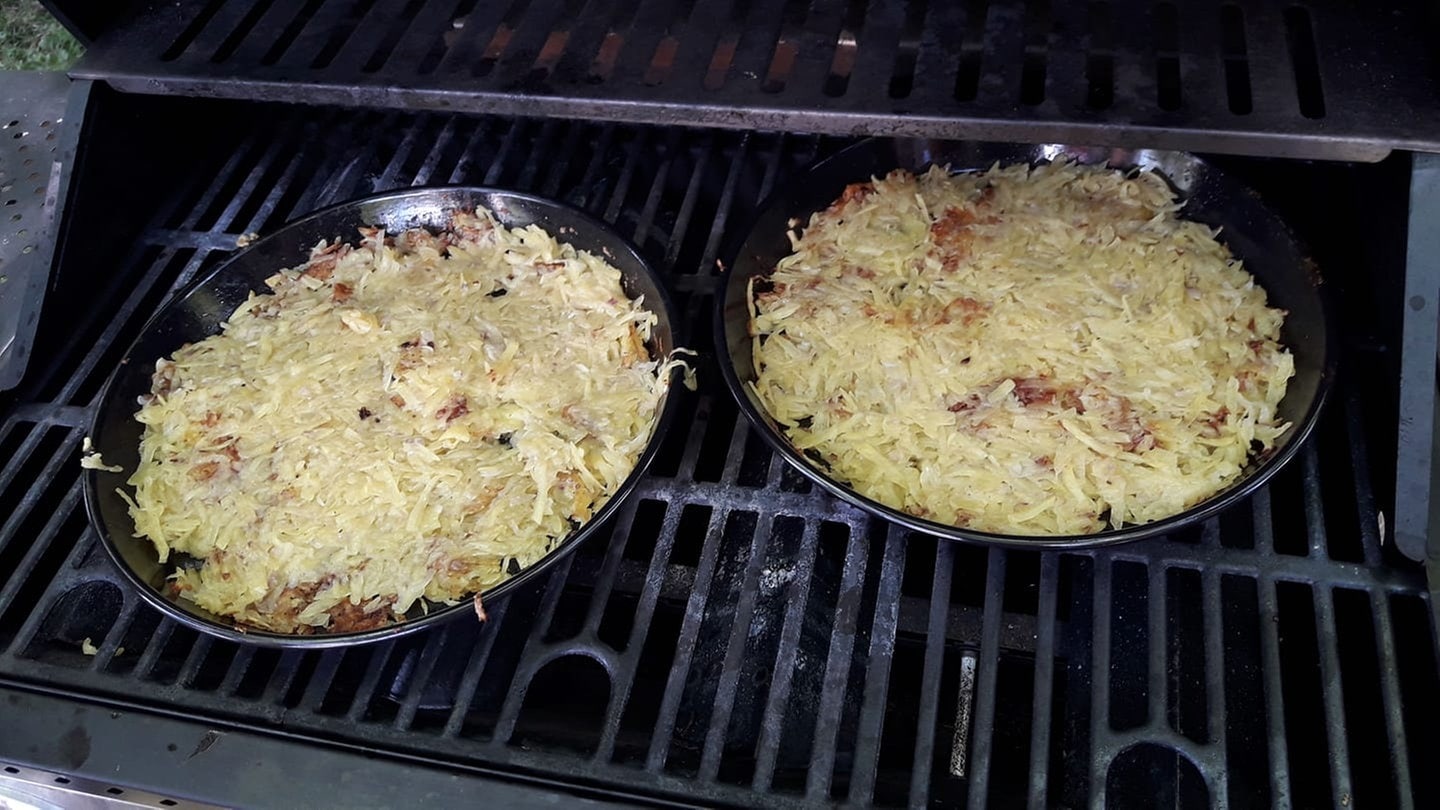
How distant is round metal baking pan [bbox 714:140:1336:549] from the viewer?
178 cm

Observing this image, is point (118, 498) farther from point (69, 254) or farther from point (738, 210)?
point (738, 210)

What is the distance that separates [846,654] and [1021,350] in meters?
0.81

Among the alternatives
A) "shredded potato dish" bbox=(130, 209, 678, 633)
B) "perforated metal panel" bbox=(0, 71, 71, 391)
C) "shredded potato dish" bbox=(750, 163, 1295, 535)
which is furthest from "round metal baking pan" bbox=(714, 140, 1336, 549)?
"perforated metal panel" bbox=(0, 71, 71, 391)

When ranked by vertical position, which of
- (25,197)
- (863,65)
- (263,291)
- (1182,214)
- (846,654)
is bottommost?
(846,654)

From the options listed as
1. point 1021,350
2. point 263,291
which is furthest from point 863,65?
point 263,291

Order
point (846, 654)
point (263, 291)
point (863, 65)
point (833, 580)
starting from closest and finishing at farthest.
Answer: point (846, 654), point (863, 65), point (833, 580), point (263, 291)

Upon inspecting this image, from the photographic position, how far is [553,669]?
219 cm

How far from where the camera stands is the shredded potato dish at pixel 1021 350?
1.96m

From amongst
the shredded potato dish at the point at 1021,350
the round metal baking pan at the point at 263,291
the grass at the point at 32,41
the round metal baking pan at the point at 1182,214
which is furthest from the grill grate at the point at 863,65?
the grass at the point at 32,41

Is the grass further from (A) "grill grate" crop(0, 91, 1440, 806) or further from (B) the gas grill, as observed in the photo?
(A) "grill grate" crop(0, 91, 1440, 806)

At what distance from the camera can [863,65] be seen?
6.51 feet

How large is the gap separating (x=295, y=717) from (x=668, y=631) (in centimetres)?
82

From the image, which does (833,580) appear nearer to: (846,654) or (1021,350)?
(846,654)

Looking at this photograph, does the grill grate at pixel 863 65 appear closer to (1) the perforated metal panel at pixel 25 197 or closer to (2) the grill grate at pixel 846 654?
(2) the grill grate at pixel 846 654
